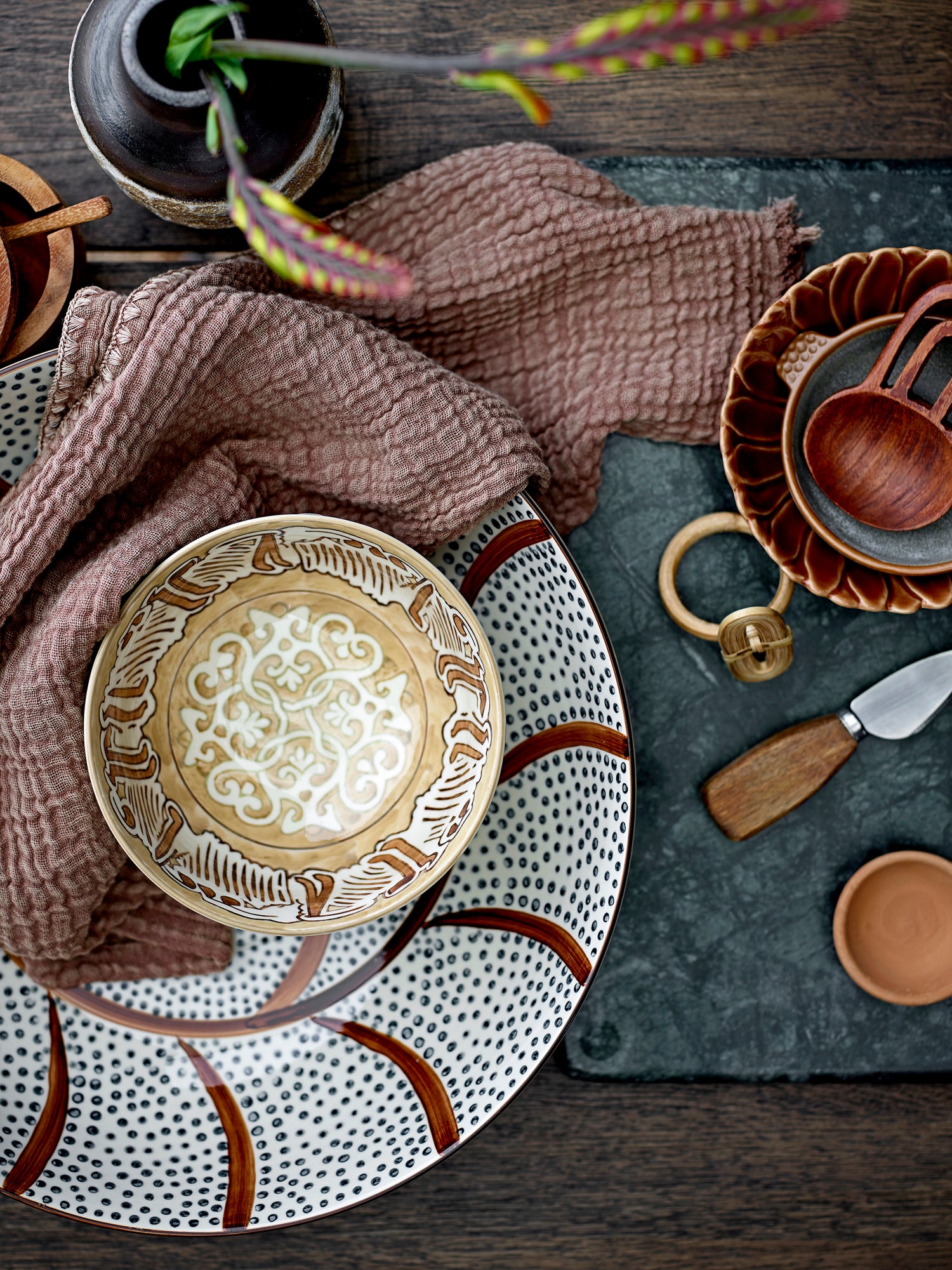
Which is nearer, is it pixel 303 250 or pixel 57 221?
pixel 303 250

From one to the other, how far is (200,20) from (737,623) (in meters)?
0.48

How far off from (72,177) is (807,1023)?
0.85 metres

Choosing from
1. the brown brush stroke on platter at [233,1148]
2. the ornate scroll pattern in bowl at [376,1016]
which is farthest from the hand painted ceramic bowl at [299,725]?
the brown brush stroke on platter at [233,1148]

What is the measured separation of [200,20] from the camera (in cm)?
52

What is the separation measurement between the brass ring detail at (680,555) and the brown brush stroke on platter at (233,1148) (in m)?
0.47

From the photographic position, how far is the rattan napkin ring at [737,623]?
67 centimetres

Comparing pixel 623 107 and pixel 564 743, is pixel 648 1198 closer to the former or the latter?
pixel 564 743

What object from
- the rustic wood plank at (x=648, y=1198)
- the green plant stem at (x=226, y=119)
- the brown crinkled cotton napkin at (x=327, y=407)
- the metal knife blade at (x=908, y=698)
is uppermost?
the green plant stem at (x=226, y=119)

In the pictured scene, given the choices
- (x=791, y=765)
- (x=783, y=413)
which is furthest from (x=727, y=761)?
(x=783, y=413)

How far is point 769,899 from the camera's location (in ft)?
2.44

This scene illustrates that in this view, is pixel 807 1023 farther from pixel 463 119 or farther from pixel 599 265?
pixel 463 119

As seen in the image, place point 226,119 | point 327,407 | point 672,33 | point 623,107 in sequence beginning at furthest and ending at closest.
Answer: point 623,107, point 327,407, point 226,119, point 672,33

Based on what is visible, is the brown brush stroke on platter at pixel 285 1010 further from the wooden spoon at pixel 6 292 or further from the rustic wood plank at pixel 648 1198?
the wooden spoon at pixel 6 292

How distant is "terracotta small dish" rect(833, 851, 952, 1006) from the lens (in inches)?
28.8
